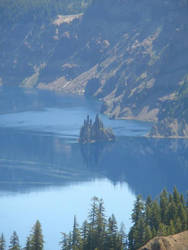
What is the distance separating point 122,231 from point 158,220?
283 inches

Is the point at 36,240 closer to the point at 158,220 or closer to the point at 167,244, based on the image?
the point at 158,220

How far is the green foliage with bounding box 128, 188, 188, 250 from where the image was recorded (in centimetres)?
13050

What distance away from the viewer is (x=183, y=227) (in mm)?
134000

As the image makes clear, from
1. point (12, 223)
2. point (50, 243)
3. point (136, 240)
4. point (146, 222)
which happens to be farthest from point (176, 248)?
point (12, 223)

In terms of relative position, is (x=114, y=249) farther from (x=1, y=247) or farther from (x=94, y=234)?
(x=1, y=247)

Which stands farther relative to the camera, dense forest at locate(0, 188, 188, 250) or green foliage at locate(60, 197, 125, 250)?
green foliage at locate(60, 197, 125, 250)

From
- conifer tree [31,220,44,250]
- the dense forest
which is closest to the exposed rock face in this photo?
the dense forest

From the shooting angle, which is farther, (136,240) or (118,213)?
(118,213)

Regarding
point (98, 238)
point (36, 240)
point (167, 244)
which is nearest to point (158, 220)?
point (98, 238)

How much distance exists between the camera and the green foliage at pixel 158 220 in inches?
5138

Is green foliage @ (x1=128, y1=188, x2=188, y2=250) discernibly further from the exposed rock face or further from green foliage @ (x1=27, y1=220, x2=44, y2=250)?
the exposed rock face

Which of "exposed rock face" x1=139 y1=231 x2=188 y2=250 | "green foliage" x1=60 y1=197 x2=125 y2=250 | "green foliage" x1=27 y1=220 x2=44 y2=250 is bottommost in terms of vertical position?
"exposed rock face" x1=139 y1=231 x2=188 y2=250

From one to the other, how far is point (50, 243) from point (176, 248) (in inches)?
2717

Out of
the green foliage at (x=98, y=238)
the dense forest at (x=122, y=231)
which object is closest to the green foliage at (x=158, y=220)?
the dense forest at (x=122, y=231)
